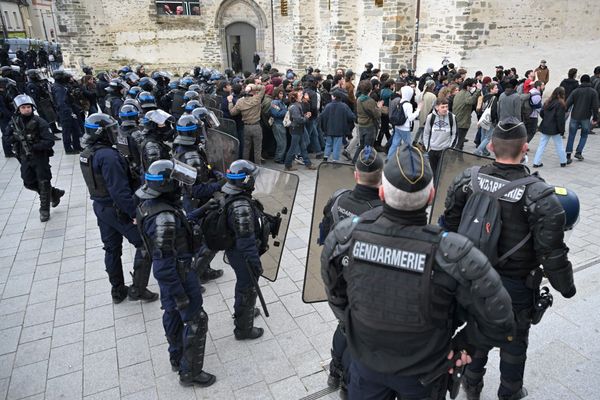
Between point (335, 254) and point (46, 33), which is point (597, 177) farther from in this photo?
point (46, 33)

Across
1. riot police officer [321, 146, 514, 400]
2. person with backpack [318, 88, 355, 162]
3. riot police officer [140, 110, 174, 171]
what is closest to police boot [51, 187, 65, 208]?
riot police officer [140, 110, 174, 171]

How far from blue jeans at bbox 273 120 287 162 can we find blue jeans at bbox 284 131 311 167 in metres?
0.30

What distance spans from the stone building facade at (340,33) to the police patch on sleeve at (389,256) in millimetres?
14679

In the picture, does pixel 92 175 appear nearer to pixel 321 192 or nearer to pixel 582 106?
pixel 321 192

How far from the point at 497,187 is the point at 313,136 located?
24.1 ft

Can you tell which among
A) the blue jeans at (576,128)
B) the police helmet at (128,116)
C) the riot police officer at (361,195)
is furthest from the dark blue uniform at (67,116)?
the blue jeans at (576,128)

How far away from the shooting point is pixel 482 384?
3355 millimetres

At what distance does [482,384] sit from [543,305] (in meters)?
0.88

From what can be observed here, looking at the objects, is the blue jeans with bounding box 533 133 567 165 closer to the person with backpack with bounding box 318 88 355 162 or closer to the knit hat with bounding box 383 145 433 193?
the person with backpack with bounding box 318 88 355 162

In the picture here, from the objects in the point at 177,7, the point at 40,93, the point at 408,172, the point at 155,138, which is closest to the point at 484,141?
the point at 155,138

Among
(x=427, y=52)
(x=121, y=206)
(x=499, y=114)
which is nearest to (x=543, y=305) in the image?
(x=121, y=206)

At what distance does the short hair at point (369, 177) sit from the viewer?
9.53 feet

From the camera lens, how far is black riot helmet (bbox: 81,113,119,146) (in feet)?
14.9

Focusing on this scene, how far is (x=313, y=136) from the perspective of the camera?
394 inches
